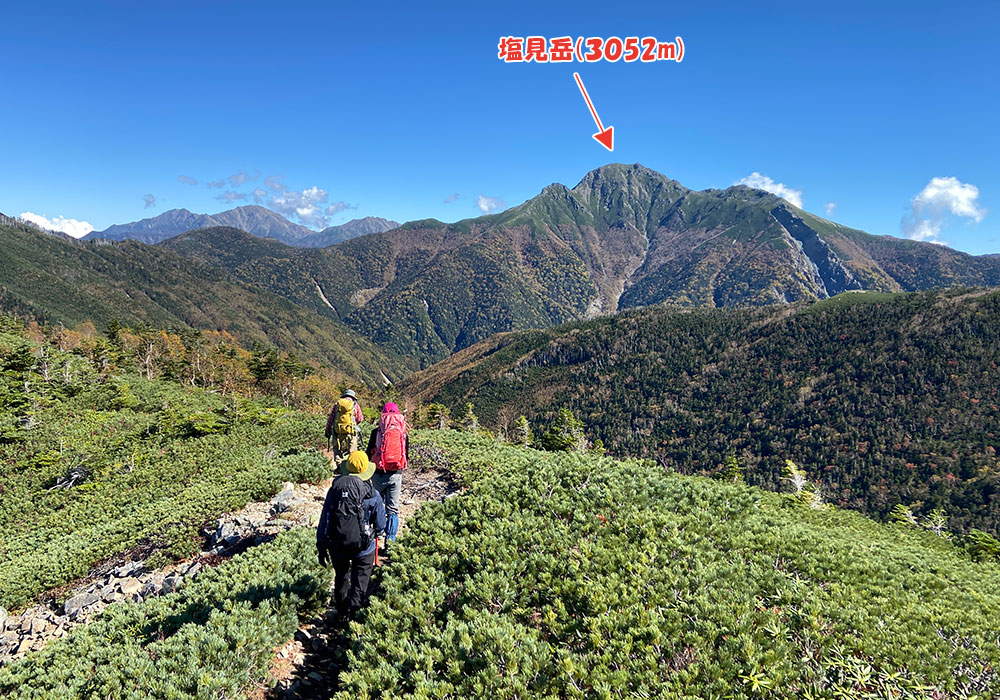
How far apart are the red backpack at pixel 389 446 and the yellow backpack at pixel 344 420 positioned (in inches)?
67.9

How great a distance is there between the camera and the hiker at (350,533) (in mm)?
7781

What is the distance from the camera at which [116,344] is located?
60.1m

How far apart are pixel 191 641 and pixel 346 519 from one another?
2.75m

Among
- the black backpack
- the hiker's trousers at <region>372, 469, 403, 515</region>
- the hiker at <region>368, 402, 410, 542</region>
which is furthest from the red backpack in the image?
the black backpack

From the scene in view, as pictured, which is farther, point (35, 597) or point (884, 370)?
point (884, 370)

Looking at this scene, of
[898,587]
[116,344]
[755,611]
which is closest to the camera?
[755,611]

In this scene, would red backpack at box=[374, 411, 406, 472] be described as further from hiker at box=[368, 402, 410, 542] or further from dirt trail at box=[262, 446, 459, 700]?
dirt trail at box=[262, 446, 459, 700]

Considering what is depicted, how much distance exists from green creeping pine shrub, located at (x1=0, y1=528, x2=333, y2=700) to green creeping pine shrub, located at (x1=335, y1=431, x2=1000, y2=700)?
1721 millimetres

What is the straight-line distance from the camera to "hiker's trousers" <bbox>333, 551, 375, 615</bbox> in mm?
7938

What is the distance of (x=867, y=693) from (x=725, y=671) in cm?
151

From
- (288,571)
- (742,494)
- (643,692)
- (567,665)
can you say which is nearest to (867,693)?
(643,692)

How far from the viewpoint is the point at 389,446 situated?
394 inches

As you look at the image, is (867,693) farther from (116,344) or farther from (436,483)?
(116,344)

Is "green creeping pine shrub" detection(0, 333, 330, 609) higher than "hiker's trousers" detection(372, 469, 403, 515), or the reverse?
"hiker's trousers" detection(372, 469, 403, 515)
